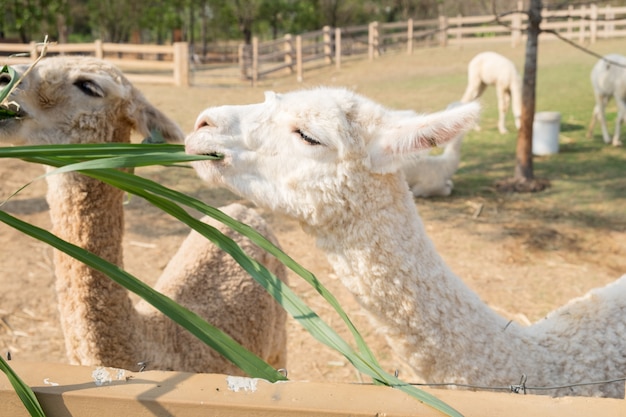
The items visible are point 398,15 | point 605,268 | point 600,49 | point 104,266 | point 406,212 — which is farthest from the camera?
point 398,15

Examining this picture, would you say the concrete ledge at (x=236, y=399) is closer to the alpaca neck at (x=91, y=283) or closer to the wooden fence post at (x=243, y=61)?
the alpaca neck at (x=91, y=283)

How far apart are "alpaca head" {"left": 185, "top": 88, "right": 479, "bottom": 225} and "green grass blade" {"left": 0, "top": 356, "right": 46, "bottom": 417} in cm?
101

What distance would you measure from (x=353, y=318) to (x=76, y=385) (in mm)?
3802

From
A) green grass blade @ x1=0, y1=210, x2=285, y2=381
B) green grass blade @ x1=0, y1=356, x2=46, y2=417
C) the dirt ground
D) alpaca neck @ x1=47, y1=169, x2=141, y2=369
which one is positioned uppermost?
green grass blade @ x1=0, y1=210, x2=285, y2=381

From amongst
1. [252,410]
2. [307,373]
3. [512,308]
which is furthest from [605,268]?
[252,410]

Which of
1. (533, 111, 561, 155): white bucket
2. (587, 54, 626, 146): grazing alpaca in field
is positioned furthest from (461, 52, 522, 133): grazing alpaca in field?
(533, 111, 561, 155): white bucket

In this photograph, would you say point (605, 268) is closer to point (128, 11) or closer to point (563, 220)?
point (563, 220)

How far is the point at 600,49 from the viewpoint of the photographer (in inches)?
939

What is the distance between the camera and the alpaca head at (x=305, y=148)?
7.18 ft

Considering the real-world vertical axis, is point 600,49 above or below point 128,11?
below

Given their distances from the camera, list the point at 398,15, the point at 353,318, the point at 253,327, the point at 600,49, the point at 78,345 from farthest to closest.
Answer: the point at 398,15, the point at 600,49, the point at 353,318, the point at 253,327, the point at 78,345

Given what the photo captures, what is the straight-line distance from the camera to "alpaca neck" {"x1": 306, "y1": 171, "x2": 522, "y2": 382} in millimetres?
2166

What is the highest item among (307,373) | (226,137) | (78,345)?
(226,137)

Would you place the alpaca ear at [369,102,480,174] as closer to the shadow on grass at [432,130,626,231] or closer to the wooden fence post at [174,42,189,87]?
the shadow on grass at [432,130,626,231]
